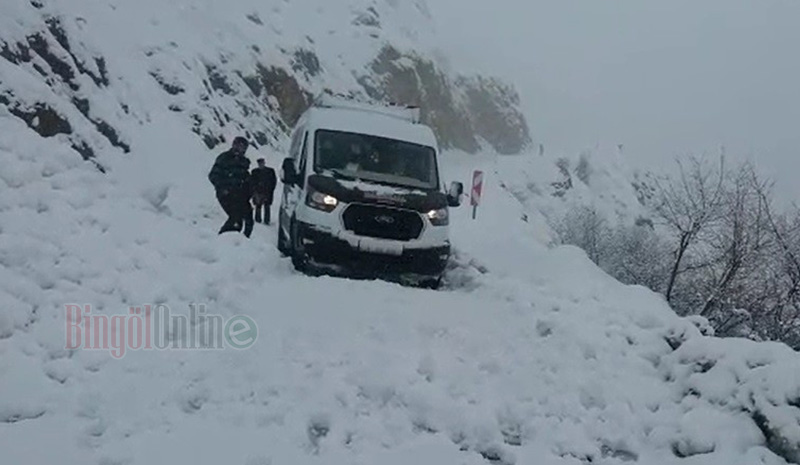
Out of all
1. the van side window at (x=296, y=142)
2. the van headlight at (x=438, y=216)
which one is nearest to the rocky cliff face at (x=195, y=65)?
the van side window at (x=296, y=142)

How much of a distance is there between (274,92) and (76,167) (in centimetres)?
2101

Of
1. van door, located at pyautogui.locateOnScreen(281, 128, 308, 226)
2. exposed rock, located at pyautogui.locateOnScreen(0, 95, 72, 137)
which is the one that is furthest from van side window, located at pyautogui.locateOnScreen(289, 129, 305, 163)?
exposed rock, located at pyautogui.locateOnScreen(0, 95, 72, 137)

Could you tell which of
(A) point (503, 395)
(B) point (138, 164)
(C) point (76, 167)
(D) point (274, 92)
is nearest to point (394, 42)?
(D) point (274, 92)

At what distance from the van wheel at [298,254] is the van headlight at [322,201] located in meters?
0.42

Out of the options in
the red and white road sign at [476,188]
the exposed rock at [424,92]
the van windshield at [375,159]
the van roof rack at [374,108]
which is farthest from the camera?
the exposed rock at [424,92]

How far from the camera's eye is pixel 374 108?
38.2 feet

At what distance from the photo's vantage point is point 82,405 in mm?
5035

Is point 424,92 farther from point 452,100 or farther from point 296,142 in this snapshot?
point 296,142

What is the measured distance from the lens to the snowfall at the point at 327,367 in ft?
16.6

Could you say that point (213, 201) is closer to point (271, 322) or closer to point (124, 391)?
point (271, 322)

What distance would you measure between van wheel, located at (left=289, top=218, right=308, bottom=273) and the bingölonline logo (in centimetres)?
247

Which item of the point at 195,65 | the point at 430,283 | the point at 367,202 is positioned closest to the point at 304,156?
the point at 367,202

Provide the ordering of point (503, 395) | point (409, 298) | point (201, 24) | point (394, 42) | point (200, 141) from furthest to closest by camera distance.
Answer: point (394, 42) < point (201, 24) < point (200, 141) < point (409, 298) < point (503, 395)

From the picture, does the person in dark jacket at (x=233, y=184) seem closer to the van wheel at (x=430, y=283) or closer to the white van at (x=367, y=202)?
the white van at (x=367, y=202)
